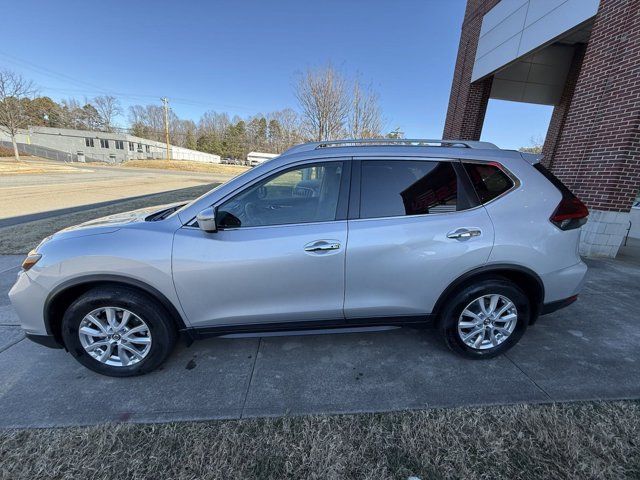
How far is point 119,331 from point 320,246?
1.69 m

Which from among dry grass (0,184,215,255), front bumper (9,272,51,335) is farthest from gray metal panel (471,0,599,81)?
dry grass (0,184,215,255)

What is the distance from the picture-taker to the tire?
2.26 m

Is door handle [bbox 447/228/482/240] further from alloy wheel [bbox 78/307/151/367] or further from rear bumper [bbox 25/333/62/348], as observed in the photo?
rear bumper [bbox 25/333/62/348]

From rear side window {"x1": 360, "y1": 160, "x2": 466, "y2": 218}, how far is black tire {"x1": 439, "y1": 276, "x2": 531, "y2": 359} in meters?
0.70

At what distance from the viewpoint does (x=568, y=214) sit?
248 centimetres

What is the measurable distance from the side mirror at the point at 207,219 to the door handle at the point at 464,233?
5.78 feet

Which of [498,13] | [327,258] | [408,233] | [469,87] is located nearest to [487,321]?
[408,233]

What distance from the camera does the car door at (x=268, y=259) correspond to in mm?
2223

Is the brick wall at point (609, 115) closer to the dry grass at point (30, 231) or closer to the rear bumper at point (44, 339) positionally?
the rear bumper at point (44, 339)

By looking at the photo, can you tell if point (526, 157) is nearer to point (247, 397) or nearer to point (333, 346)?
point (333, 346)

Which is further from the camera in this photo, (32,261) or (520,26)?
(520,26)

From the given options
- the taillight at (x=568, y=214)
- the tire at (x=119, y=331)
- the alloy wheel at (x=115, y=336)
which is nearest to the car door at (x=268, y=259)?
the tire at (x=119, y=331)

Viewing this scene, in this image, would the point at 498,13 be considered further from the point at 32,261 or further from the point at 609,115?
the point at 32,261

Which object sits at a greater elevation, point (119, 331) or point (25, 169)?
point (119, 331)
